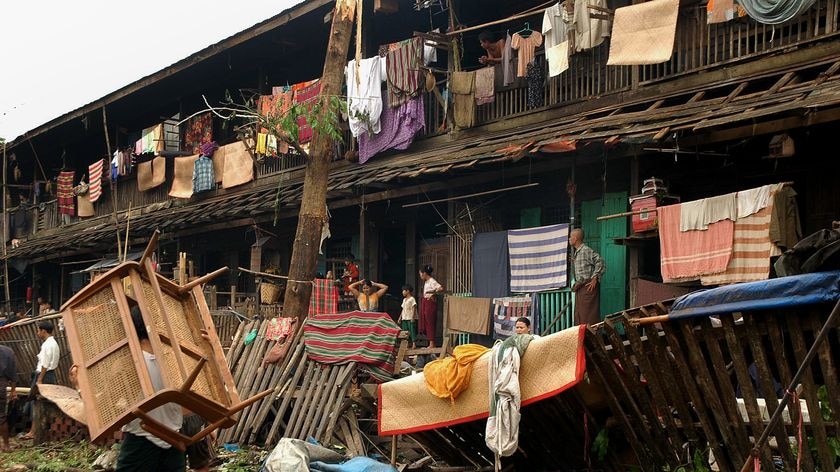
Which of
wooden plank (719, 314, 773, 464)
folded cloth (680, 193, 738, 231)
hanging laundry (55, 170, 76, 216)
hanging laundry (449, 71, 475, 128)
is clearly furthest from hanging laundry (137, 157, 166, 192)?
wooden plank (719, 314, 773, 464)

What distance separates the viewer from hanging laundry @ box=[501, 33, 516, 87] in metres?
13.3

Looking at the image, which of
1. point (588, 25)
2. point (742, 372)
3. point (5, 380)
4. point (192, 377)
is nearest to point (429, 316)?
point (588, 25)

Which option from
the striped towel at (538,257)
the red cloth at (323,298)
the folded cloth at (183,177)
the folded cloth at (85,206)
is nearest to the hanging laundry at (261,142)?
the folded cloth at (183,177)

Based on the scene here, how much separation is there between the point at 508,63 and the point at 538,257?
3.31 metres

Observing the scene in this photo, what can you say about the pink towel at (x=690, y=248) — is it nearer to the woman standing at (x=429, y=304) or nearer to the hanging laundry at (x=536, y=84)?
the hanging laundry at (x=536, y=84)

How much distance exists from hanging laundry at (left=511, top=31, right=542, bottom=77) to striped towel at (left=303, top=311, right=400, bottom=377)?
5.12m

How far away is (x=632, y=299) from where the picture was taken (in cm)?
1070

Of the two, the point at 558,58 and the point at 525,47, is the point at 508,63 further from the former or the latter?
the point at 558,58

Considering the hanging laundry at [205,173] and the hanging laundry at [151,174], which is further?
the hanging laundry at [151,174]

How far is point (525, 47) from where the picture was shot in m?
13.0

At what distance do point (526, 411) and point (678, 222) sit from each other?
12.7 ft

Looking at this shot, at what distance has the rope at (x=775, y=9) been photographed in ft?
31.4

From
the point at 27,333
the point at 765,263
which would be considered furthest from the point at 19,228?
the point at 765,263

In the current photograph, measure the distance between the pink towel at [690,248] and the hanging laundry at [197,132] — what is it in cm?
1328
